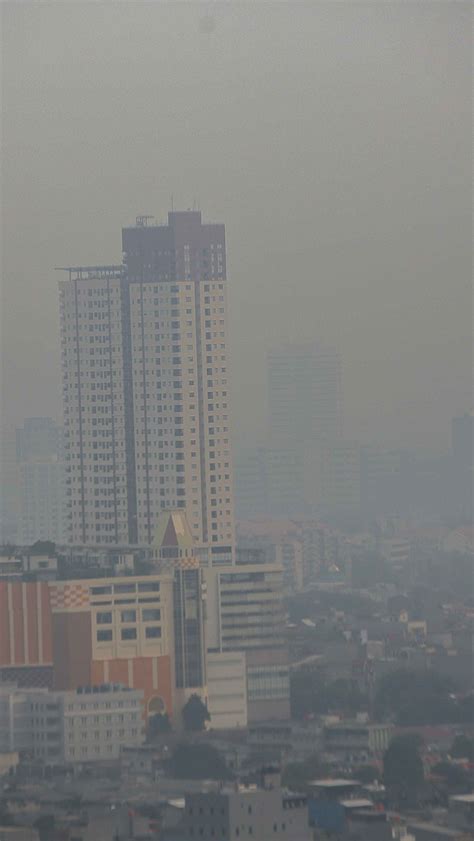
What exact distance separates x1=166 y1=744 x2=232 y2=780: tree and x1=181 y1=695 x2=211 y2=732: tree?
1.19m

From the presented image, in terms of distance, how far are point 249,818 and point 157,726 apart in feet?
15.5

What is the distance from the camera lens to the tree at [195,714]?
60.1 feet

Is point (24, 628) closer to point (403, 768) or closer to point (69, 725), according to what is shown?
point (69, 725)

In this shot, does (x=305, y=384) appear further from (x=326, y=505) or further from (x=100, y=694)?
(x=100, y=694)

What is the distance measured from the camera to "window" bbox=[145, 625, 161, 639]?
18969mm

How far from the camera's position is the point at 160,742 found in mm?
17453

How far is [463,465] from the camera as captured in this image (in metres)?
25.2

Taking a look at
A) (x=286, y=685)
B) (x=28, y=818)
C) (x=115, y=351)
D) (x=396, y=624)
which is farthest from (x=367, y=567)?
(x=28, y=818)

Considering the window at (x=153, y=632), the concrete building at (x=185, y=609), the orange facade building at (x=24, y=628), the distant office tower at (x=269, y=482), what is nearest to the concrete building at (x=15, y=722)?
the orange facade building at (x=24, y=628)

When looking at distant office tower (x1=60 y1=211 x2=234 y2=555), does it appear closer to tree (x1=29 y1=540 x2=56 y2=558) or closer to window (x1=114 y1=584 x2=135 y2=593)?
tree (x1=29 y1=540 x2=56 y2=558)

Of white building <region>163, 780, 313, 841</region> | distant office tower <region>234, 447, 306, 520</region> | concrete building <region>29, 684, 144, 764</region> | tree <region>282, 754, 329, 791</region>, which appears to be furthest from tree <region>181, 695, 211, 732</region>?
white building <region>163, 780, 313, 841</region>

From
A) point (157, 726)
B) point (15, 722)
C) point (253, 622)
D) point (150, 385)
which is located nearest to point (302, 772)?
point (15, 722)

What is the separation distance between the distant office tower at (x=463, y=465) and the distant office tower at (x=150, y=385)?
2382mm

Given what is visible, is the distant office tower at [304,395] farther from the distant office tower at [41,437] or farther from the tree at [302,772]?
the tree at [302,772]
